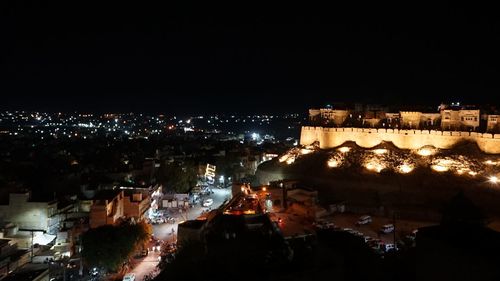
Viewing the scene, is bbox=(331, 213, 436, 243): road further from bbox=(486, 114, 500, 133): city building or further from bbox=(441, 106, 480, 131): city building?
bbox=(441, 106, 480, 131): city building

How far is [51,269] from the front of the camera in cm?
1961

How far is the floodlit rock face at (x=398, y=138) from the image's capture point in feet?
94.2

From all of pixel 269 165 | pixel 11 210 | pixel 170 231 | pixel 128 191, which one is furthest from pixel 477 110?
pixel 11 210

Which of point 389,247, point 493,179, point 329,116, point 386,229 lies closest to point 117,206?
point 386,229

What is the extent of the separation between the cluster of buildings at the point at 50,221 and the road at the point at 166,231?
6.45 feet

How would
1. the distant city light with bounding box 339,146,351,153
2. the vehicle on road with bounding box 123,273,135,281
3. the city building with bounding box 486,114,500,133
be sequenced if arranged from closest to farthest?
the vehicle on road with bounding box 123,273,135,281, the city building with bounding box 486,114,500,133, the distant city light with bounding box 339,146,351,153

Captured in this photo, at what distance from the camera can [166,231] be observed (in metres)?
25.2

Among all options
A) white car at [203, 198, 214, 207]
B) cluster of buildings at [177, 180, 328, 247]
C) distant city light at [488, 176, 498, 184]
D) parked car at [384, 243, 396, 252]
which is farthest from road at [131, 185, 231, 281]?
distant city light at [488, 176, 498, 184]

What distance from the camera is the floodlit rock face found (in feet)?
94.2

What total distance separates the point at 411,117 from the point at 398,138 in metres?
1.73

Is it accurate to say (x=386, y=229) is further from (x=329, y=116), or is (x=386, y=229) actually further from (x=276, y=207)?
(x=329, y=116)

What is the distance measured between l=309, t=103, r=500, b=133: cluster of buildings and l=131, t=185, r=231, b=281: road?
31.0 feet

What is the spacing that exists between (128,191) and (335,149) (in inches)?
573

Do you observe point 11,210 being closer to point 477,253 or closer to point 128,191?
point 128,191
